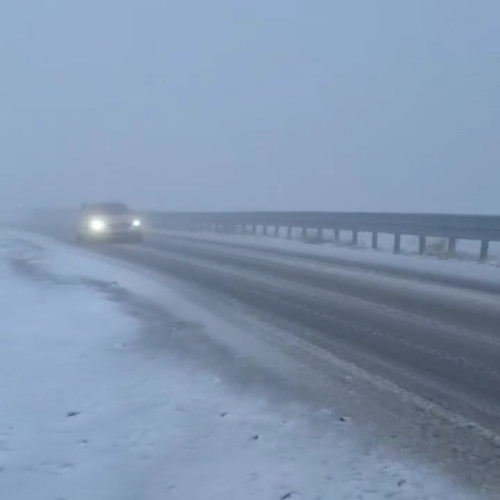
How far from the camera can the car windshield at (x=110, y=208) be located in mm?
35938

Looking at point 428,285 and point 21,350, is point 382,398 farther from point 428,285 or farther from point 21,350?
point 428,285

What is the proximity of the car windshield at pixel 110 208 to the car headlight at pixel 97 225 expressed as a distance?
1.55 feet

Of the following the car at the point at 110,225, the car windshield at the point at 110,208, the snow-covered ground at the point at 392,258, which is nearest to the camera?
the snow-covered ground at the point at 392,258

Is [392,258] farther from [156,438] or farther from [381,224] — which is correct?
[156,438]

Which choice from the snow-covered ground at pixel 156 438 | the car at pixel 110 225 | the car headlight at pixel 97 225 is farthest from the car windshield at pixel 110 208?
the snow-covered ground at pixel 156 438

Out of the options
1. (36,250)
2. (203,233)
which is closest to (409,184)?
(203,233)

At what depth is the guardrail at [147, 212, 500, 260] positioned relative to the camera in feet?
74.8

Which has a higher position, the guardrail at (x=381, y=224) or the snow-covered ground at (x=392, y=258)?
the guardrail at (x=381, y=224)

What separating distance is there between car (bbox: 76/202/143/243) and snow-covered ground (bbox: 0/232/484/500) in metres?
23.6

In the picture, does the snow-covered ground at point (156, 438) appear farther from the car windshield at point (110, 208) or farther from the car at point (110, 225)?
the car windshield at point (110, 208)

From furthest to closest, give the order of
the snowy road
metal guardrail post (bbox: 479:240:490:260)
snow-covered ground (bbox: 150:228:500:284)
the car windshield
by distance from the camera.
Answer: the car windshield → metal guardrail post (bbox: 479:240:490:260) → snow-covered ground (bbox: 150:228:500:284) → the snowy road

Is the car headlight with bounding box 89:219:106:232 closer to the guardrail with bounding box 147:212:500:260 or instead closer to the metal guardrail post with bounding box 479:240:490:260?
the guardrail with bounding box 147:212:500:260

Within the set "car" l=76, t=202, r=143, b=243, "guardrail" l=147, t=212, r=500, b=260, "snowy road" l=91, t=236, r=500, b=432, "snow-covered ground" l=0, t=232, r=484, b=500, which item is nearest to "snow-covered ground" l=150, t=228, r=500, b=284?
"guardrail" l=147, t=212, r=500, b=260

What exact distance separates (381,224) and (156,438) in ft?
68.4
